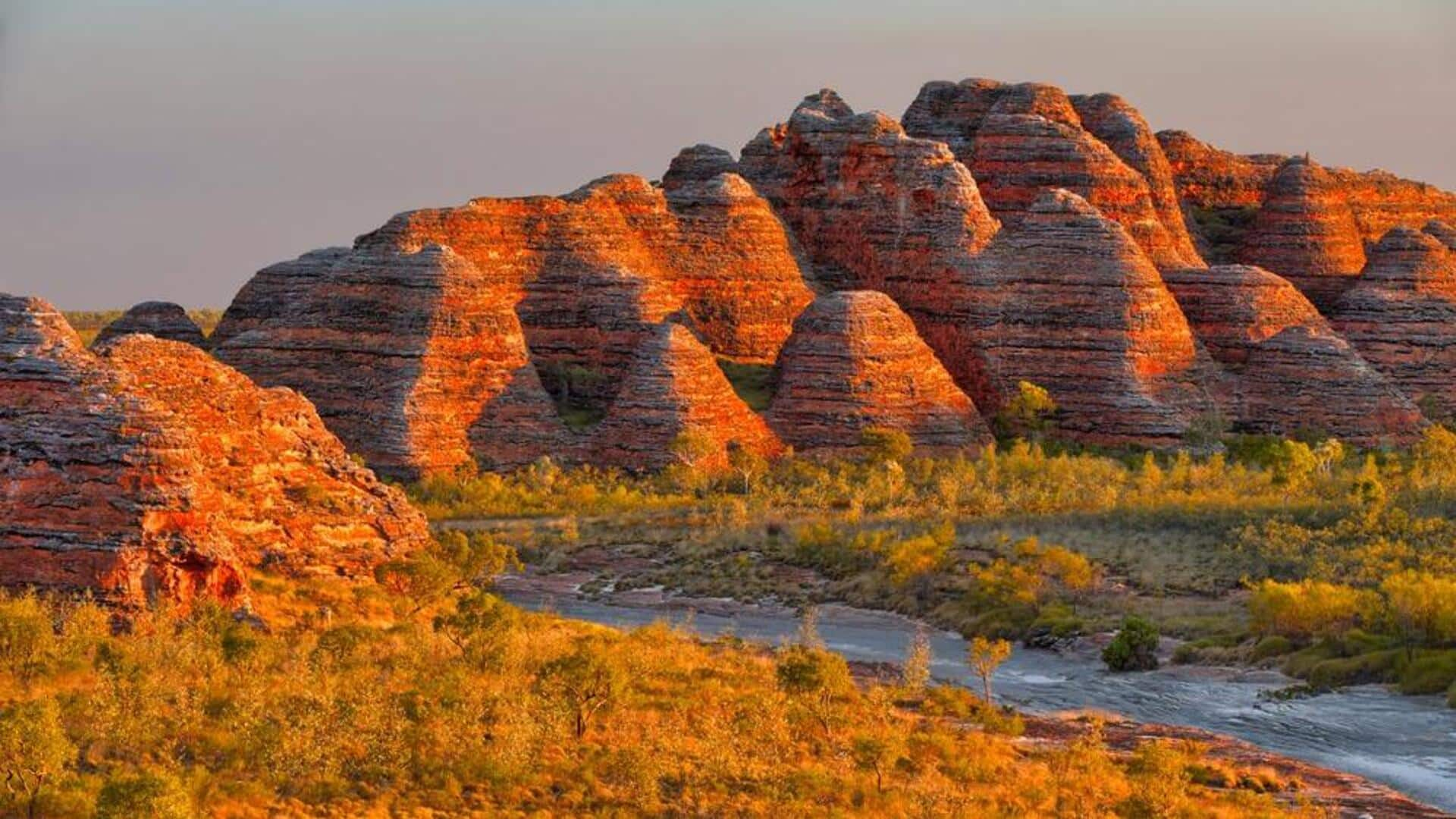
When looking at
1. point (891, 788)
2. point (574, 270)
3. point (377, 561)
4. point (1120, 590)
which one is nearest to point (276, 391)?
point (377, 561)

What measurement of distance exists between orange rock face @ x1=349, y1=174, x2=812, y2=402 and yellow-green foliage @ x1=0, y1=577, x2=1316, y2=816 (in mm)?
33781

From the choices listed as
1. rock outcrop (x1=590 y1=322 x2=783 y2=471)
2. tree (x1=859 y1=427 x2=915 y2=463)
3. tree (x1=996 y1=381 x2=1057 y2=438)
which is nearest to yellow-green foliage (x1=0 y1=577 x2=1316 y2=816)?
rock outcrop (x1=590 y1=322 x2=783 y2=471)

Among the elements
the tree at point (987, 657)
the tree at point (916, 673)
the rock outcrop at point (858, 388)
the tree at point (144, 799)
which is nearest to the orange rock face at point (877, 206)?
the rock outcrop at point (858, 388)

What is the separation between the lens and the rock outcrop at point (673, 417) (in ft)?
218

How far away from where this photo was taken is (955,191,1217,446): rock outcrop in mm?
73312

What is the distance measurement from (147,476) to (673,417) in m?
32.0

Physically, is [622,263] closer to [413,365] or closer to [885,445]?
[413,365]

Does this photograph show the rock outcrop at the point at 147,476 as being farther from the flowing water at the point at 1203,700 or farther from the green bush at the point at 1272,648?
the green bush at the point at 1272,648

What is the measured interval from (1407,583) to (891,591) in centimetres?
1403

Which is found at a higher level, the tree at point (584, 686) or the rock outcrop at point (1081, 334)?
the rock outcrop at point (1081, 334)

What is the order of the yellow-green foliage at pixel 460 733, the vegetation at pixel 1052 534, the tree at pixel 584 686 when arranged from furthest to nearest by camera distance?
the vegetation at pixel 1052 534 < the tree at pixel 584 686 < the yellow-green foliage at pixel 460 733

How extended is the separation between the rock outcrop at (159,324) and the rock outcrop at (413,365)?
985cm

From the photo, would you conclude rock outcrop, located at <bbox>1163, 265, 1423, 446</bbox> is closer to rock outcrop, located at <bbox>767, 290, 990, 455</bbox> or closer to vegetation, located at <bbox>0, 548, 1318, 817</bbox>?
rock outcrop, located at <bbox>767, 290, 990, 455</bbox>

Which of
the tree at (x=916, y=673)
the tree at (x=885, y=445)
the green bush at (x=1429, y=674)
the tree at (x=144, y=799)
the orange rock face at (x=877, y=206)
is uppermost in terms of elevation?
the orange rock face at (x=877, y=206)
